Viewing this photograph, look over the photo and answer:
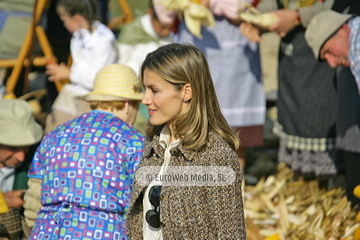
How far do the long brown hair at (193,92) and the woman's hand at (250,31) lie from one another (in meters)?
1.66

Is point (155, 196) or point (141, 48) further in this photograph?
point (141, 48)

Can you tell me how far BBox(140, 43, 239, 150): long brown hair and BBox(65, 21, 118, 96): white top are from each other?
1.94 meters

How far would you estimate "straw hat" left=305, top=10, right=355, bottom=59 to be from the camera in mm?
3248

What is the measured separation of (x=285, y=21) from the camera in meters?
3.66

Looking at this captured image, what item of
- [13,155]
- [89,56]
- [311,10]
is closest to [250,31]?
[311,10]

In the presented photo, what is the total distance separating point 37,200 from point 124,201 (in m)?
0.70

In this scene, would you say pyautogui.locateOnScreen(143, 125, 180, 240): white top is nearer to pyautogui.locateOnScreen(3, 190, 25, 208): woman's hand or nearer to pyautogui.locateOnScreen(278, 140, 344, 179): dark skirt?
pyautogui.locateOnScreen(3, 190, 25, 208): woman's hand

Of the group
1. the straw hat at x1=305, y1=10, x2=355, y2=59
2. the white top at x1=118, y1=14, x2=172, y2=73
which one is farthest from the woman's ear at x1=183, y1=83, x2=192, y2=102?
the white top at x1=118, y1=14, x2=172, y2=73

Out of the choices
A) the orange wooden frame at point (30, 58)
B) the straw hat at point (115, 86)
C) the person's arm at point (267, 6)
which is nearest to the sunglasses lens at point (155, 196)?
the straw hat at point (115, 86)

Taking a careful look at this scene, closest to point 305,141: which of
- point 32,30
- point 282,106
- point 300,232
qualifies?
point 282,106

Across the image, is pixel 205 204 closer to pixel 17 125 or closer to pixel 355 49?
pixel 355 49

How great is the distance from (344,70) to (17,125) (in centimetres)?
214

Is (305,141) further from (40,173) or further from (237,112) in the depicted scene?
(40,173)

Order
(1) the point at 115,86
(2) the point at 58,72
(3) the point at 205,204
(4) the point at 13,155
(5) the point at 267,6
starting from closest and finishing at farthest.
Answer: (3) the point at 205,204
(1) the point at 115,86
(4) the point at 13,155
(5) the point at 267,6
(2) the point at 58,72
